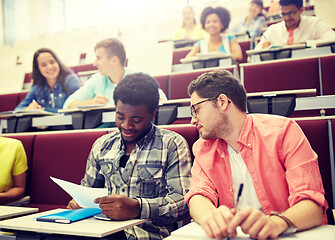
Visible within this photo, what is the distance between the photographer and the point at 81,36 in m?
4.43

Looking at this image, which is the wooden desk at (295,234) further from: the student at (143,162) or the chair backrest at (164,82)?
the chair backrest at (164,82)

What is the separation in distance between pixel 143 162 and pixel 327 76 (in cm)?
98

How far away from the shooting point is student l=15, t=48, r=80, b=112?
71.1 inches

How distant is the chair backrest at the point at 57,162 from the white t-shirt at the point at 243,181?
1.78 ft

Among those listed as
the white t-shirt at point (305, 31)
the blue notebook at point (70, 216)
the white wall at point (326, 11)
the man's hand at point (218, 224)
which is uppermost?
the white wall at point (326, 11)

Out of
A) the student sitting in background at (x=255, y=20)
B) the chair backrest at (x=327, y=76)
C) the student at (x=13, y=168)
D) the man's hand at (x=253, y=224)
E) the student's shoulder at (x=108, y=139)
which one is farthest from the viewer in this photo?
the student sitting in background at (x=255, y=20)

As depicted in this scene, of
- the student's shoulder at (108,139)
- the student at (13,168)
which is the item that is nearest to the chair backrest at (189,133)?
the student's shoulder at (108,139)

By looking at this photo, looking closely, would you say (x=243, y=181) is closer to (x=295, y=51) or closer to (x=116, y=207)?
(x=116, y=207)

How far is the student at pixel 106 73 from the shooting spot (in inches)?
61.4

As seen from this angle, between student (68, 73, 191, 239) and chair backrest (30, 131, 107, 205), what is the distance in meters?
0.20

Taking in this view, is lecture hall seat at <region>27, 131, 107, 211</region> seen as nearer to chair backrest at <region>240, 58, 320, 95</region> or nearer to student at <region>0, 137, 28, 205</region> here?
student at <region>0, 137, 28, 205</region>

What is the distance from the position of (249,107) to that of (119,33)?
3369 millimetres

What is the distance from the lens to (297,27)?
1968 millimetres

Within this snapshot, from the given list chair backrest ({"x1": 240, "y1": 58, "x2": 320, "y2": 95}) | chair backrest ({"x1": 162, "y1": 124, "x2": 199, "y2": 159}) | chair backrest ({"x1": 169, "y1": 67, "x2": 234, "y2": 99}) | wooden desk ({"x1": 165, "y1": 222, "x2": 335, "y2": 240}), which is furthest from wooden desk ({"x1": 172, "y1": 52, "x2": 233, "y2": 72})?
wooden desk ({"x1": 165, "y1": 222, "x2": 335, "y2": 240})
